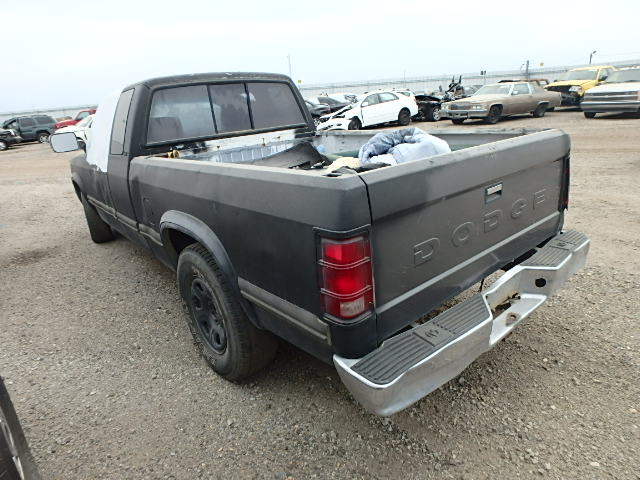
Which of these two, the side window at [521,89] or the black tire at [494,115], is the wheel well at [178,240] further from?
the side window at [521,89]

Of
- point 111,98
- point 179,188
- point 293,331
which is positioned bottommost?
point 293,331

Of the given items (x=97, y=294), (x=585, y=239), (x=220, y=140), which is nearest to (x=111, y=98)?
(x=220, y=140)

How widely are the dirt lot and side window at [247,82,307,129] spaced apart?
188 centimetres

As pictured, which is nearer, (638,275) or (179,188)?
(179,188)

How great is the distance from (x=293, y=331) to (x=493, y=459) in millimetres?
1151

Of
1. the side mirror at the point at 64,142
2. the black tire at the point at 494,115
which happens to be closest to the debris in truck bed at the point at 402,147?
the side mirror at the point at 64,142

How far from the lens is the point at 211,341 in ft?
9.08

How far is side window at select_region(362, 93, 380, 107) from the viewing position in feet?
53.2

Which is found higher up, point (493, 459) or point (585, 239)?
point (585, 239)

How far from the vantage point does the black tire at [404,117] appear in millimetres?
17547

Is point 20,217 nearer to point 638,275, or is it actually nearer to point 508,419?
point 508,419

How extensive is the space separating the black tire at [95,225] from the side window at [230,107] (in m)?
2.61

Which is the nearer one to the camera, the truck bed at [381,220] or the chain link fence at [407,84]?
the truck bed at [381,220]

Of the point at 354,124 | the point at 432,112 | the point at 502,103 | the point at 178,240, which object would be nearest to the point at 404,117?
the point at 432,112
